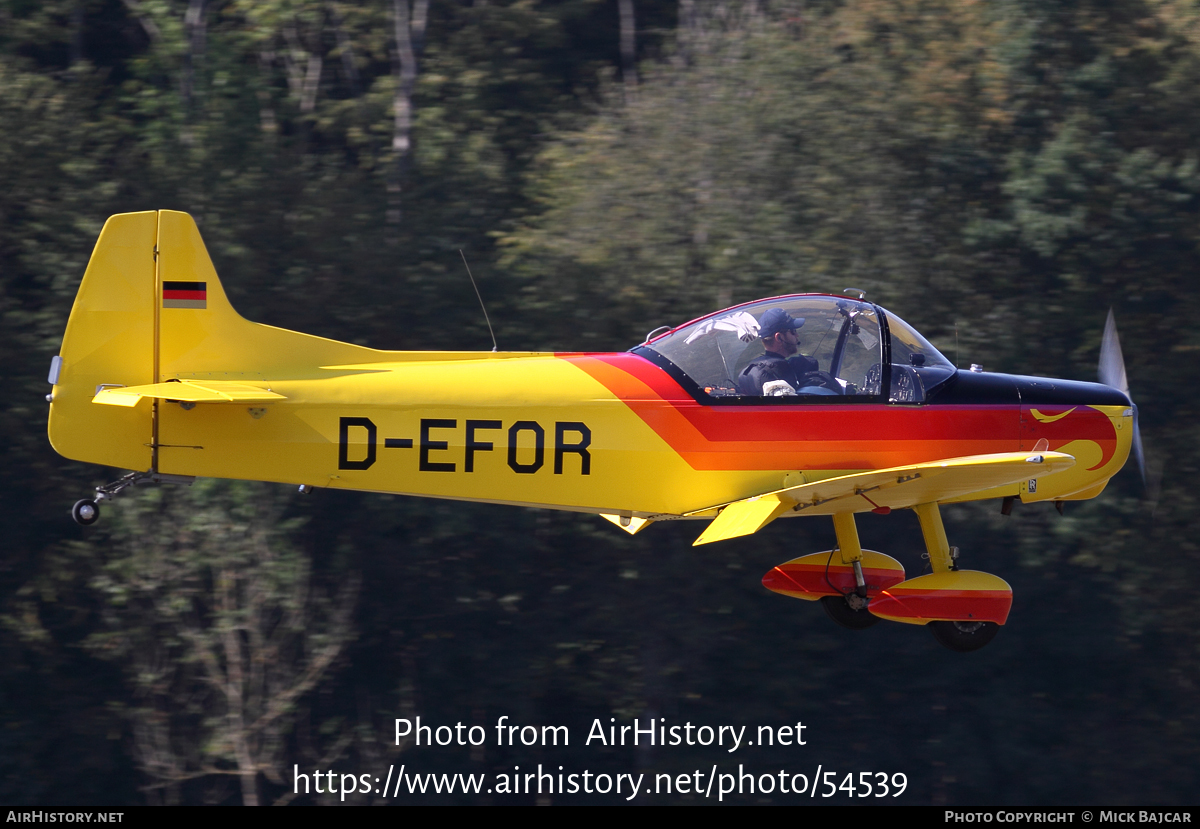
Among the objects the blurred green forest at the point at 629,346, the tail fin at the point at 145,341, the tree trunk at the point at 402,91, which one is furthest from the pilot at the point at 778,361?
the tree trunk at the point at 402,91

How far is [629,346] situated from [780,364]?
8.11 metres

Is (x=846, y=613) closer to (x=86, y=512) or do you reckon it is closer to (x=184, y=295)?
(x=184, y=295)

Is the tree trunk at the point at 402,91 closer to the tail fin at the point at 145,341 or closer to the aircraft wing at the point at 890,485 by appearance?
the tail fin at the point at 145,341

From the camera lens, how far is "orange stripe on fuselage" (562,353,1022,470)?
7.84 m

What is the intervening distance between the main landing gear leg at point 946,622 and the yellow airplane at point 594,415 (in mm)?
30

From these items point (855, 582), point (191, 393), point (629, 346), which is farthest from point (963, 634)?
point (629, 346)

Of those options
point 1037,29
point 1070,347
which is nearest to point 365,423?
point 1070,347

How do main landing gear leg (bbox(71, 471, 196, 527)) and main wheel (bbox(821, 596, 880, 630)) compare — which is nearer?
main landing gear leg (bbox(71, 471, 196, 527))

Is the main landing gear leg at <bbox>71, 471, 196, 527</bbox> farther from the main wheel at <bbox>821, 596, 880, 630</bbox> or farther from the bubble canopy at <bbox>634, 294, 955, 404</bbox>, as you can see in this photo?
the main wheel at <bbox>821, 596, 880, 630</bbox>

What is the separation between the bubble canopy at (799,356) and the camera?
7.90 m

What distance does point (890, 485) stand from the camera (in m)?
7.52

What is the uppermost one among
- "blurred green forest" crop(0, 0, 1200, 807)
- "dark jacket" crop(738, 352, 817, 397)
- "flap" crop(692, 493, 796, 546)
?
"dark jacket" crop(738, 352, 817, 397)

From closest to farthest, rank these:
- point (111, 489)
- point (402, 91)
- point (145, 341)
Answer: point (111, 489)
point (145, 341)
point (402, 91)

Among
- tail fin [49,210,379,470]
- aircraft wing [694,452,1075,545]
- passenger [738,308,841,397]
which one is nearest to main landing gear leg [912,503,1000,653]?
aircraft wing [694,452,1075,545]
